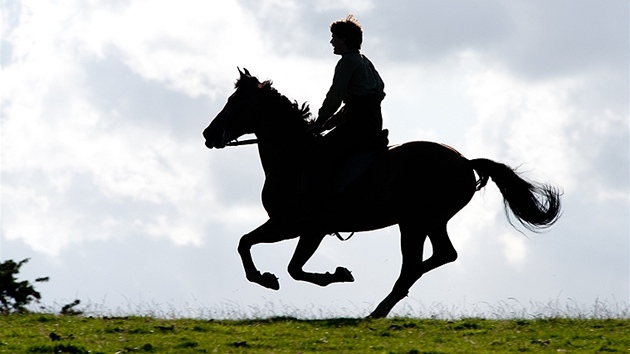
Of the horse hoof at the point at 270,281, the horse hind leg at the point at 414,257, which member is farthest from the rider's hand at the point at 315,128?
the horse hoof at the point at 270,281

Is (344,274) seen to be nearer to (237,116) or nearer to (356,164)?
(356,164)

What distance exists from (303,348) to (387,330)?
5.00 ft

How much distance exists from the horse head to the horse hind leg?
9.09ft

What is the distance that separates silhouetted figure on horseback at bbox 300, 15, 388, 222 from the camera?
1644 centimetres

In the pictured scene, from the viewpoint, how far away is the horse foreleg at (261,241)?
16875mm

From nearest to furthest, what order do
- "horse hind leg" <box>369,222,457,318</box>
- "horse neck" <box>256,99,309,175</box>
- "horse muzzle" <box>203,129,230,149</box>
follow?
"horse hind leg" <box>369,222,457,318</box> → "horse neck" <box>256,99,309,175</box> → "horse muzzle" <box>203,129,230,149</box>

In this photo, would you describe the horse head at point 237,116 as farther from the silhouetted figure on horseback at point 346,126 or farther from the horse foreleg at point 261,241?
the horse foreleg at point 261,241

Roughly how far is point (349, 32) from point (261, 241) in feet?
10.2

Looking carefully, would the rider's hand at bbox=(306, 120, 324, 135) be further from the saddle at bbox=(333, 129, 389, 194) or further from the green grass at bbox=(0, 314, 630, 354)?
the green grass at bbox=(0, 314, 630, 354)

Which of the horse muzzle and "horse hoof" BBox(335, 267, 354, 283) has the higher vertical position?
the horse muzzle

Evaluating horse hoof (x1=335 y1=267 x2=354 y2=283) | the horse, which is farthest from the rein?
horse hoof (x1=335 y1=267 x2=354 y2=283)

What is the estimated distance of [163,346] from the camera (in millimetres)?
13586

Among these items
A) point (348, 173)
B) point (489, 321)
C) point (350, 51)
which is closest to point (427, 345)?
point (489, 321)

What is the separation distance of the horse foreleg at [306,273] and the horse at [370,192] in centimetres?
1
